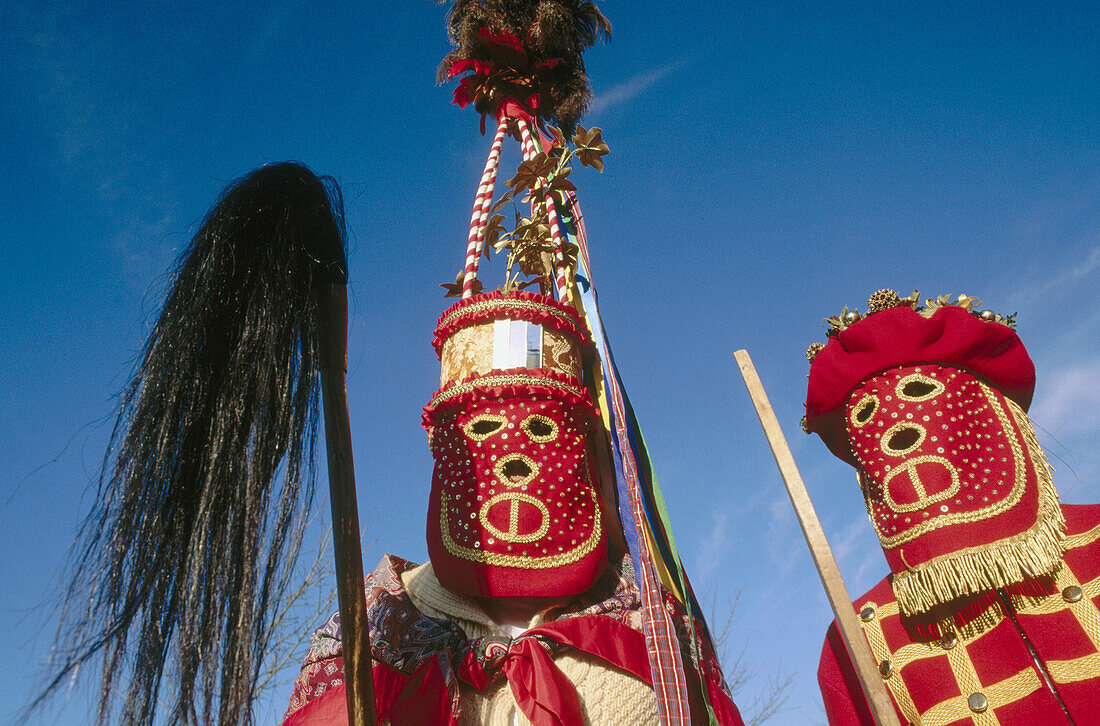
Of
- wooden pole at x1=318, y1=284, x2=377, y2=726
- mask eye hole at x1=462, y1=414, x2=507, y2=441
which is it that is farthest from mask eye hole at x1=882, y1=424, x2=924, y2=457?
wooden pole at x1=318, y1=284, x2=377, y2=726

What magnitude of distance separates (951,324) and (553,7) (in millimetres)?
2626

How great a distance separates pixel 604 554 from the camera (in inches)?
118

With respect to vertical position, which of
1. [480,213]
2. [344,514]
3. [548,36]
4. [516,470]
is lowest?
[344,514]

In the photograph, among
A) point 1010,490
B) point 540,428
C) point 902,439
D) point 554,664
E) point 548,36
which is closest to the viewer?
point 554,664

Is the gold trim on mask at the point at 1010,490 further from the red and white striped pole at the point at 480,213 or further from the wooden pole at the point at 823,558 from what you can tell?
the red and white striped pole at the point at 480,213

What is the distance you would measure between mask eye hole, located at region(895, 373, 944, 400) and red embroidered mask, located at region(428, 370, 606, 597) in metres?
1.33

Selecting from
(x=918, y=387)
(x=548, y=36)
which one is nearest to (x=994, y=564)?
(x=918, y=387)

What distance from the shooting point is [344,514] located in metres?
1.93

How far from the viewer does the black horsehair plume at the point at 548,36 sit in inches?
168

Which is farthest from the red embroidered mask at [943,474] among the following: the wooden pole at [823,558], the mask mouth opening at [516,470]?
the mask mouth opening at [516,470]

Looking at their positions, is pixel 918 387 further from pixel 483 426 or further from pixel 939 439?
pixel 483 426

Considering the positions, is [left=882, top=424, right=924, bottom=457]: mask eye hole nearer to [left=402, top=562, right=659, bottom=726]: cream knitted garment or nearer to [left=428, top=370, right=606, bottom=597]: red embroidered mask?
[left=428, top=370, right=606, bottom=597]: red embroidered mask

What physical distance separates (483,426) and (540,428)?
0.22m

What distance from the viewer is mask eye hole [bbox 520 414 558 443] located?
118 inches
